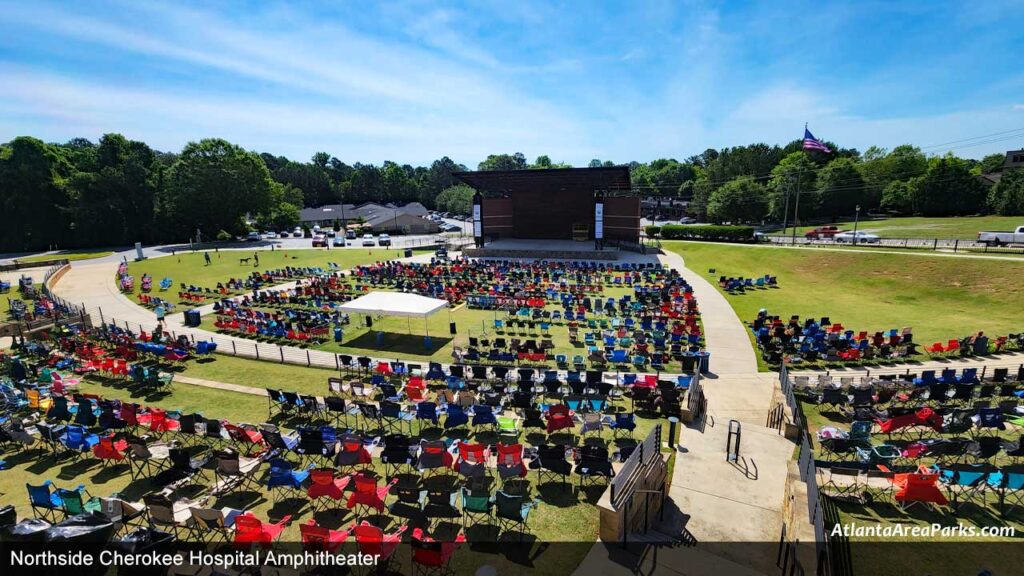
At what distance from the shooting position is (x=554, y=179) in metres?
49.6

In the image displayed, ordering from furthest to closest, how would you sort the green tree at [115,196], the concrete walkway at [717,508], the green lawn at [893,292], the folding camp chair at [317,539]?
the green tree at [115,196]
the green lawn at [893,292]
the concrete walkway at [717,508]
the folding camp chair at [317,539]

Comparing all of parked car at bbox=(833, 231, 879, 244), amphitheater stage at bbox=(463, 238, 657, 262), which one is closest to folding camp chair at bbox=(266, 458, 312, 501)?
amphitheater stage at bbox=(463, 238, 657, 262)

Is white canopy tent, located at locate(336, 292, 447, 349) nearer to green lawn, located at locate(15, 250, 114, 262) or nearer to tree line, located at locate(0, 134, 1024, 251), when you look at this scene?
green lawn, located at locate(15, 250, 114, 262)

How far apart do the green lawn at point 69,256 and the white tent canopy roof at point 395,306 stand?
183 feet

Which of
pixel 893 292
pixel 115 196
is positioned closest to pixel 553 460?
pixel 893 292

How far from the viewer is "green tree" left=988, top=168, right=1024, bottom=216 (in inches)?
2263

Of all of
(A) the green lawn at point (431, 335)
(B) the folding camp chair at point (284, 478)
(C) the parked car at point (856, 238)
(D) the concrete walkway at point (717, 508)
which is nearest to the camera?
(D) the concrete walkway at point (717, 508)

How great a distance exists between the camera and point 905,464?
10.3m

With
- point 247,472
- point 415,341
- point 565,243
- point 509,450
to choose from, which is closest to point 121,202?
point 565,243

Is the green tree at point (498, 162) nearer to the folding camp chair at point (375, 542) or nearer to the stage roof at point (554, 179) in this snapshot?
the stage roof at point (554, 179)

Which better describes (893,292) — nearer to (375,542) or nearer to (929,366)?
(929,366)

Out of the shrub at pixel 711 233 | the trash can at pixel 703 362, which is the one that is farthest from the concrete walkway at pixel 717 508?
the shrub at pixel 711 233

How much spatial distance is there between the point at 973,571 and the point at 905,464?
12.0ft

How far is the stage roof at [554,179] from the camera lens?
148 feet
